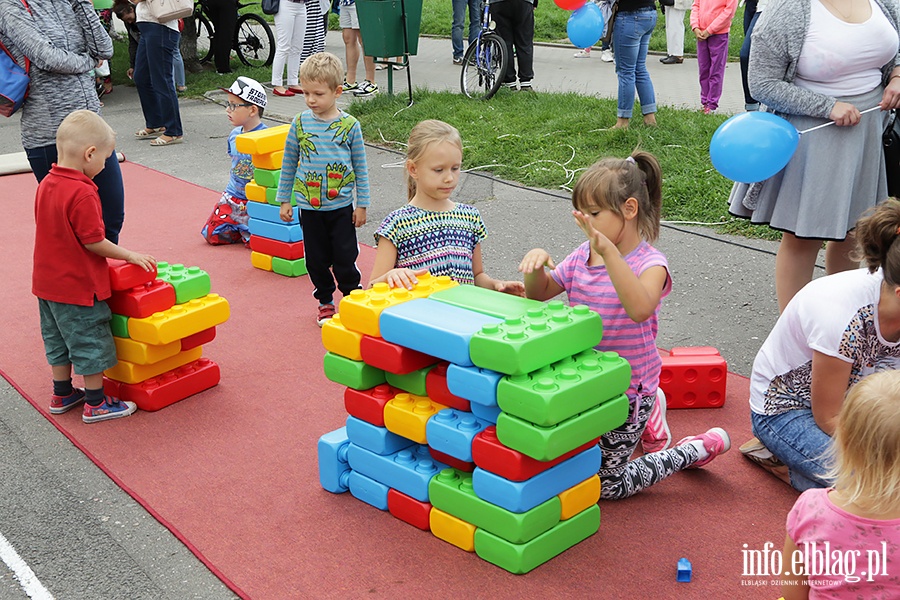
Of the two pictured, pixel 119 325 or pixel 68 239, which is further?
pixel 119 325

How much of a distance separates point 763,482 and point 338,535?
5.53 feet

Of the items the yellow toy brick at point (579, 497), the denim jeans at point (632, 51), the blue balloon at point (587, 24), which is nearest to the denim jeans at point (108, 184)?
the yellow toy brick at point (579, 497)

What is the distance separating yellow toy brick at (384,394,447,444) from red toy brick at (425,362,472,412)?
0.05 meters

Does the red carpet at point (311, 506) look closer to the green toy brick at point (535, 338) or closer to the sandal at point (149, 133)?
the green toy brick at point (535, 338)

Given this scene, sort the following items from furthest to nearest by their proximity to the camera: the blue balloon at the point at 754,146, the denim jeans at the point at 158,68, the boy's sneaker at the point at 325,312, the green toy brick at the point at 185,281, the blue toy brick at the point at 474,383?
the denim jeans at the point at 158,68
the boy's sneaker at the point at 325,312
the green toy brick at the point at 185,281
the blue balloon at the point at 754,146
the blue toy brick at the point at 474,383

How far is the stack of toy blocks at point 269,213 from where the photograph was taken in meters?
6.36

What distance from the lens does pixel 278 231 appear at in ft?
21.1

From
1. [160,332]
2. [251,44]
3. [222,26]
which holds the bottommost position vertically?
[160,332]

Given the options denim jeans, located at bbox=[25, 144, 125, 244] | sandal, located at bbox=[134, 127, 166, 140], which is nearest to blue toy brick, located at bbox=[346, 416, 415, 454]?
denim jeans, located at bbox=[25, 144, 125, 244]

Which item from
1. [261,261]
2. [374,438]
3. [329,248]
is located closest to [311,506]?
[374,438]

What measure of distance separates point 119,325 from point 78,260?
1.37ft

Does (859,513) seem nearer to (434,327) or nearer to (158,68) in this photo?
(434,327)

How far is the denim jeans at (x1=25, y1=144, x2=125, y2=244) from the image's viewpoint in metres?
5.21

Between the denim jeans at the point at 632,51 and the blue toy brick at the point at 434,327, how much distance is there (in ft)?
19.6
